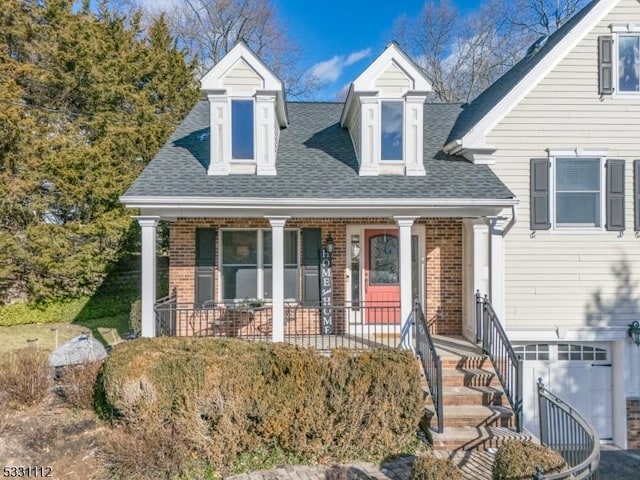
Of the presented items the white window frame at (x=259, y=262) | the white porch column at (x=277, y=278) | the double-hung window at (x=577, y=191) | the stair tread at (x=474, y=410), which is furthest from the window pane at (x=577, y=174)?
the white porch column at (x=277, y=278)

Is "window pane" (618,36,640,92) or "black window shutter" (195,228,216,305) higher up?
"window pane" (618,36,640,92)

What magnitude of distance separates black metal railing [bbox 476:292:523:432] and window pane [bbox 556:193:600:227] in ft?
8.23

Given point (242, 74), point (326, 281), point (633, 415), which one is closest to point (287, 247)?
point (326, 281)

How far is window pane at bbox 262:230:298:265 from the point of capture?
361 inches

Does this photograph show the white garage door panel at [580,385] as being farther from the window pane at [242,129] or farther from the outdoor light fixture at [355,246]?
the window pane at [242,129]

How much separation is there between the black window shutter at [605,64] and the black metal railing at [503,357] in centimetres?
504

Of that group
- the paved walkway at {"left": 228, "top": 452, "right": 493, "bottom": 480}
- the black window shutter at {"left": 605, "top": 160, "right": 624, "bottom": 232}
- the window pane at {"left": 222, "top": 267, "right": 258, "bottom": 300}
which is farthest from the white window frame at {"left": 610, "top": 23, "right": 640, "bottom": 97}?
the window pane at {"left": 222, "top": 267, "right": 258, "bottom": 300}

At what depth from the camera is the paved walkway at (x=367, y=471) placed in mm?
4922

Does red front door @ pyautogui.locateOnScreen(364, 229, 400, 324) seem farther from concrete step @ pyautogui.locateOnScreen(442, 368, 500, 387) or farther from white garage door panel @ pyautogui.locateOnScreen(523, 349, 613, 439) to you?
white garage door panel @ pyautogui.locateOnScreen(523, 349, 613, 439)

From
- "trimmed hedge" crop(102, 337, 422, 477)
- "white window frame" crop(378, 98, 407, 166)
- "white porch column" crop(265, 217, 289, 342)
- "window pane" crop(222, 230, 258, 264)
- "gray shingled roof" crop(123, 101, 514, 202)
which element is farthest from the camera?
"window pane" crop(222, 230, 258, 264)

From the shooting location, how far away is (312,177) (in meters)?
8.18

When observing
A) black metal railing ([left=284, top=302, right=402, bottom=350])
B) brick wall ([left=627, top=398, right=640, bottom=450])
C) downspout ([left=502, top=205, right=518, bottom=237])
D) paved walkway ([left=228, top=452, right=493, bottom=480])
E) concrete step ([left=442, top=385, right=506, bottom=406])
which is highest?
downspout ([left=502, top=205, right=518, bottom=237])

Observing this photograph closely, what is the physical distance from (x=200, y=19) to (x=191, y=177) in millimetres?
19848

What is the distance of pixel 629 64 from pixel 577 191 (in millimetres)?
2854
